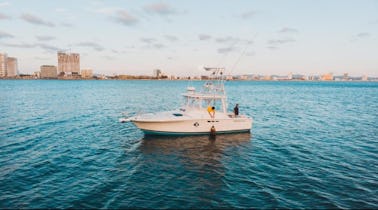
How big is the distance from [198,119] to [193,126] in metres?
0.85

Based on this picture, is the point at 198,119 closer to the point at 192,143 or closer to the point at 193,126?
the point at 193,126

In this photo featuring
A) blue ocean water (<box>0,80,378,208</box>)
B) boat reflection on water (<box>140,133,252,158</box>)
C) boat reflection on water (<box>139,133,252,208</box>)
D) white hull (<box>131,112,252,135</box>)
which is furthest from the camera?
white hull (<box>131,112,252,135</box>)

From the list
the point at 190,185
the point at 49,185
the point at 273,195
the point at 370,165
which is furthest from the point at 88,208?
the point at 370,165

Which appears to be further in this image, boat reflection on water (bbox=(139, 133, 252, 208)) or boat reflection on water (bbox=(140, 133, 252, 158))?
boat reflection on water (bbox=(140, 133, 252, 158))

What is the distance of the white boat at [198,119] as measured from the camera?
2281 centimetres

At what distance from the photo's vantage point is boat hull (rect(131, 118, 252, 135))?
22.7 metres

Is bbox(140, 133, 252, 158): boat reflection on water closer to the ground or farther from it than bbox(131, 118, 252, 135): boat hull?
closer to the ground

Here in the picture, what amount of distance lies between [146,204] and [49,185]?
5878 mm

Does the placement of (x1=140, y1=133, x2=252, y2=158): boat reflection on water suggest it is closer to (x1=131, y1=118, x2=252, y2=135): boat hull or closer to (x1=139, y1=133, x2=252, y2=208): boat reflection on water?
(x1=139, y1=133, x2=252, y2=208): boat reflection on water

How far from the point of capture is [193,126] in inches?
938

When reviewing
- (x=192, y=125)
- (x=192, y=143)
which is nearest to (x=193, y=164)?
(x=192, y=143)

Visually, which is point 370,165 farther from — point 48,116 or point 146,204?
point 48,116

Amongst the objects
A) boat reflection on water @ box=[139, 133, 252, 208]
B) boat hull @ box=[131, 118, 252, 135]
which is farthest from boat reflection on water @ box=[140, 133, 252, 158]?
boat hull @ box=[131, 118, 252, 135]

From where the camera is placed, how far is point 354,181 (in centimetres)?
1448
